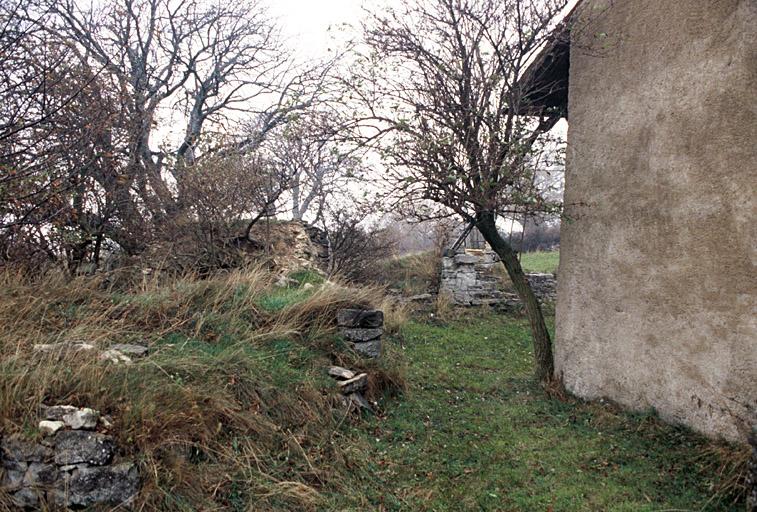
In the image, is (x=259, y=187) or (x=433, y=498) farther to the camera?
(x=259, y=187)

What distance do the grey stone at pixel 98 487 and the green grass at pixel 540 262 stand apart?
11698 millimetres

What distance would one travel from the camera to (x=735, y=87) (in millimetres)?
3699

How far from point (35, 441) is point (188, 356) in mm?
1201

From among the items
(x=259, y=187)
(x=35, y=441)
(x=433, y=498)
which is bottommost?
(x=433, y=498)

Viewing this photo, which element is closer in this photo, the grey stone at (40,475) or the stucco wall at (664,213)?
the grey stone at (40,475)

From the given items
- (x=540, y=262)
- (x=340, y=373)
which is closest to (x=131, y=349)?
(x=340, y=373)

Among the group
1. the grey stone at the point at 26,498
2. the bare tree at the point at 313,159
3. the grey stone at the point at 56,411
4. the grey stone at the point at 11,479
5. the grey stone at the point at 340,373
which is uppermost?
the bare tree at the point at 313,159

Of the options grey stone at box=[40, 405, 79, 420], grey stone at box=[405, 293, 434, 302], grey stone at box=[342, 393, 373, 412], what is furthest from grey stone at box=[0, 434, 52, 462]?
grey stone at box=[405, 293, 434, 302]

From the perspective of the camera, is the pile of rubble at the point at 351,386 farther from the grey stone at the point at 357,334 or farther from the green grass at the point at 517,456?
the grey stone at the point at 357,334

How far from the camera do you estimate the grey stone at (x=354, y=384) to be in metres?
4.59

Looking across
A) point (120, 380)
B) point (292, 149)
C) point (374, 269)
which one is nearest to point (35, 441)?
point (120, 380)

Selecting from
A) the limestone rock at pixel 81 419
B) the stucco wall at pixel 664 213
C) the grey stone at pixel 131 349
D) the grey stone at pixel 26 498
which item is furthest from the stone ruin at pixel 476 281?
the grey stone at pixel 26 498

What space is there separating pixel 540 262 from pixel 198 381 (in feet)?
44.8

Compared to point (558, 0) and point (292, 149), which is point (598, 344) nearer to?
point (558, 0)
